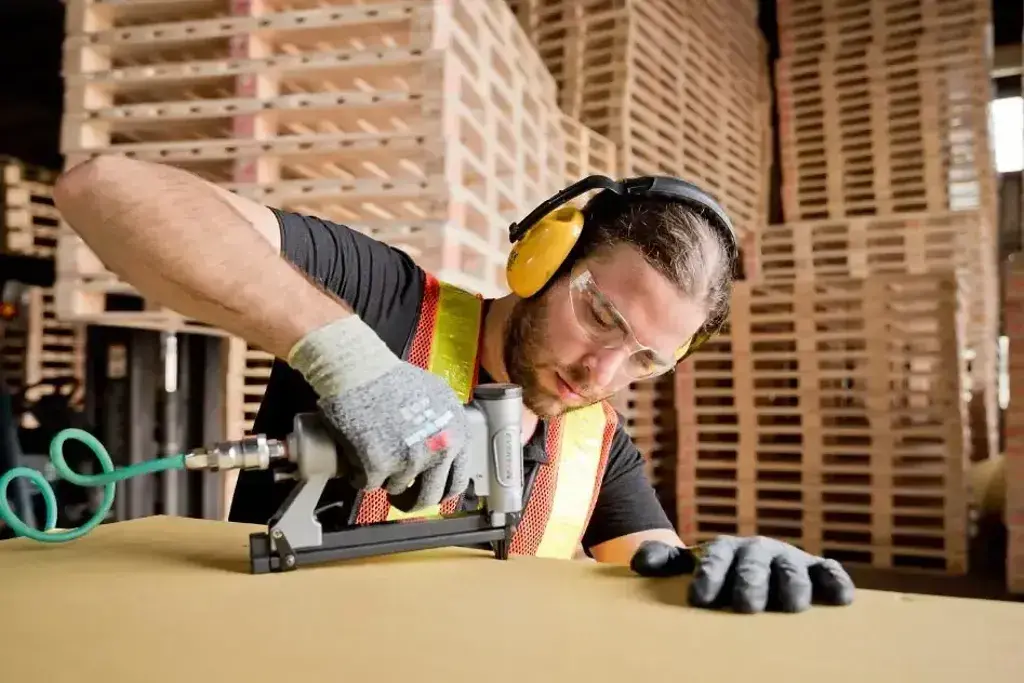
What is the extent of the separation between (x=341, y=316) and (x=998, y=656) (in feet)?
3.91

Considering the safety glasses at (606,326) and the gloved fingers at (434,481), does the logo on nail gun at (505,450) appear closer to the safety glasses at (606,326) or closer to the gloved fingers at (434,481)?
the gloved fingers at (434,481)

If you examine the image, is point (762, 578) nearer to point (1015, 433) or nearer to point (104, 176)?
point (104, 176)

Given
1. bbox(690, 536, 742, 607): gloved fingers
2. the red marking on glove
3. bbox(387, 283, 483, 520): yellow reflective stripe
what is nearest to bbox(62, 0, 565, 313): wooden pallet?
bbox(387, 283, 483, 520): yellow reflective stripe

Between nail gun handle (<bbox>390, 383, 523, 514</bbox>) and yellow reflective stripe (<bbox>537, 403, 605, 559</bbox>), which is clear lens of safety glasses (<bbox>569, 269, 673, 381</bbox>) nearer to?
yellow reflective stripe (<bbox>537, 403, 605, 559</bbox>)

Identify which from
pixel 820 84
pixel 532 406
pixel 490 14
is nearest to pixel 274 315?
pixel 532 406

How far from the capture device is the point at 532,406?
2291 mm

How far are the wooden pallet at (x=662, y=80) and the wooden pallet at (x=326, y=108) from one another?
A: 200 centimetres

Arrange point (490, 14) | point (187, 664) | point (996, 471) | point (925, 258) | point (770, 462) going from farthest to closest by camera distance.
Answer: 1. point (925, 258)
2. point (996, 471)
3. point (770, 462)
4. point (490, 14)
5. point (187, 664)

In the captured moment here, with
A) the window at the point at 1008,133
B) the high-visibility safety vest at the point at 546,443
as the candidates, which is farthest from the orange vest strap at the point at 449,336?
the window at the point at 1008,133

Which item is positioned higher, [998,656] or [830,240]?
[830,240]

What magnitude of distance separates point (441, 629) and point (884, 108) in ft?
25.0

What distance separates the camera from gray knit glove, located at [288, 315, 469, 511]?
1.38 meters

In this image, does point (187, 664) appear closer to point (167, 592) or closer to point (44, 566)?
point (167, 592)

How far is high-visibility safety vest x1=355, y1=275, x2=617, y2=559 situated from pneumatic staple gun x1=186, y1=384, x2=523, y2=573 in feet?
2.19
